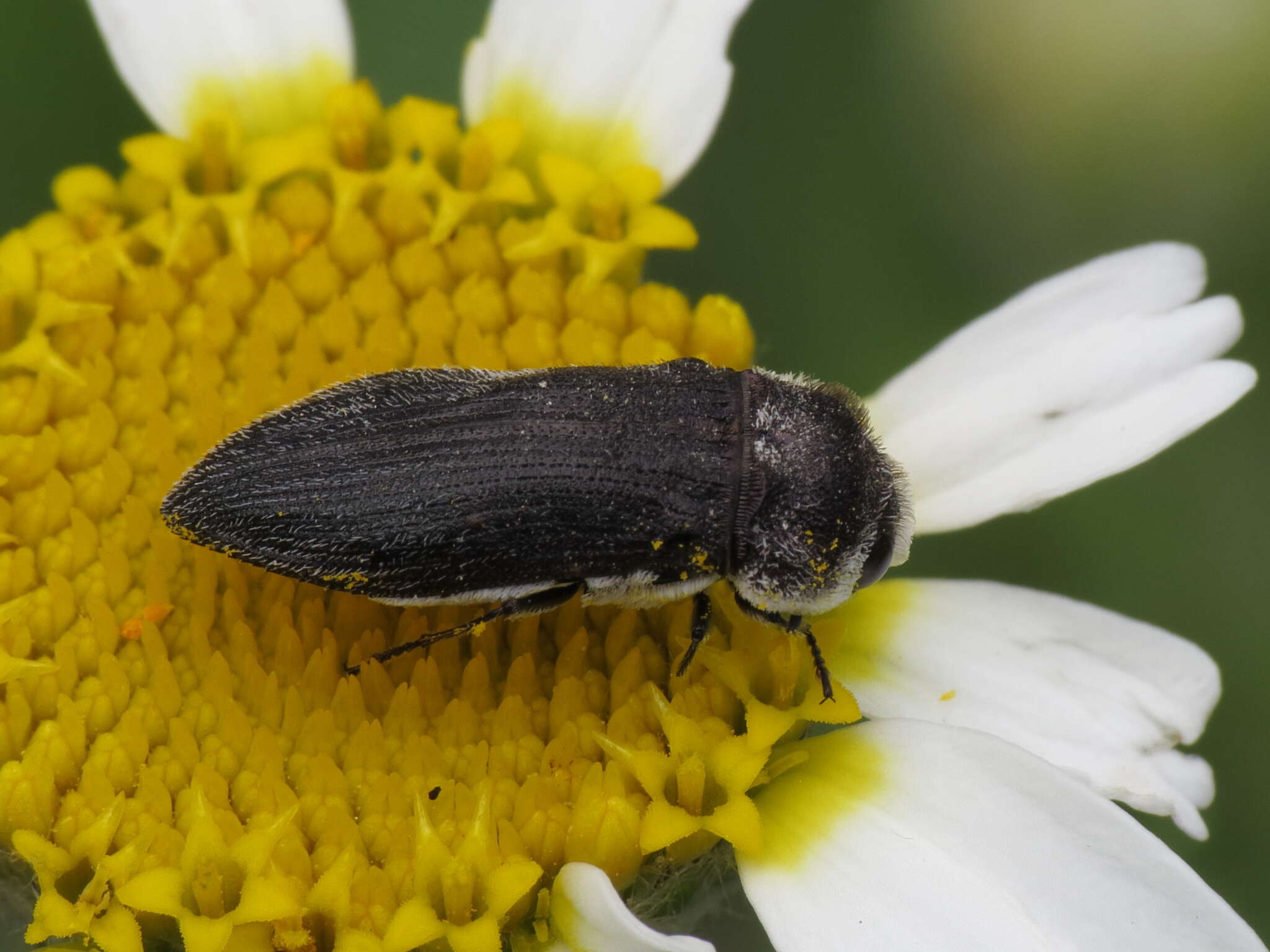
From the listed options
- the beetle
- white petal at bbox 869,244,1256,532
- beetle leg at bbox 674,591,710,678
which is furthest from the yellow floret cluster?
white petal at bbox 869,244,1256,532

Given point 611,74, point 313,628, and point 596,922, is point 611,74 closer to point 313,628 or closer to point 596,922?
point 313,628

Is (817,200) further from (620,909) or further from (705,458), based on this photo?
(620,909)

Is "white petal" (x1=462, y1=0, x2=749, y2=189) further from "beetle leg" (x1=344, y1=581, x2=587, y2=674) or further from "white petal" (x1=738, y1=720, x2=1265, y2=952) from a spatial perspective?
"white petal" (x1=738, y1=720, x2=1265, y2=952)

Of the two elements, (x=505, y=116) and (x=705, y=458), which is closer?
(x=705, y=458)

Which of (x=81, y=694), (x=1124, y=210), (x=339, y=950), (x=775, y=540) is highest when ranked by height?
(x=1124, y=210)

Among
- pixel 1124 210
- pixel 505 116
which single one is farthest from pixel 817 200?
pixel 505 116

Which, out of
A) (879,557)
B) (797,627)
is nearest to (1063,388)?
(879,557)
